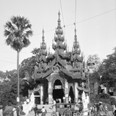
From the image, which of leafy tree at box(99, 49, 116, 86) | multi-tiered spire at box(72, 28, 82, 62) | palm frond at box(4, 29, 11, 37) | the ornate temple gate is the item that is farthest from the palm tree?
leafy tree at box(99, 49, 116, 86)

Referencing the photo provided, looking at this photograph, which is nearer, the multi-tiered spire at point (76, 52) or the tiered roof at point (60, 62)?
the tiered roof at point (60, 62)

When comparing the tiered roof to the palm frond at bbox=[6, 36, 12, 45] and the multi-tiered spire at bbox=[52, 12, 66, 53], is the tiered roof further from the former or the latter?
the palm frond at bbox=[6, 36, 12, 45]

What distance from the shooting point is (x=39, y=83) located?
1957 inches

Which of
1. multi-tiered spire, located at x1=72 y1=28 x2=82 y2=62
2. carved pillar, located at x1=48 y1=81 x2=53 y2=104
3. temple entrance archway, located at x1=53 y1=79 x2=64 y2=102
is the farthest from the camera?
multi-tiered spire, located at x1=72 y1=28 x2=82 y2=62

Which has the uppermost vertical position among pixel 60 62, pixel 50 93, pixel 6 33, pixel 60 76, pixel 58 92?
pixel 6 33

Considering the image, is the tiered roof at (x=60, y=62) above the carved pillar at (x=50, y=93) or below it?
above

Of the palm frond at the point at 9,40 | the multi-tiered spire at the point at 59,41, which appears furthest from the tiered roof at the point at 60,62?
the palm frond at the point at 9,40

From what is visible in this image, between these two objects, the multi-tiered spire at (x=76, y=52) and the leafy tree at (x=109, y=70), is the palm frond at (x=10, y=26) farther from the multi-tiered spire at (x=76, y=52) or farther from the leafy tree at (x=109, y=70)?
the leafy tree at (x=109, y=70)

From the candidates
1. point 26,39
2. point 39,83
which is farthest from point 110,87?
point 26,39

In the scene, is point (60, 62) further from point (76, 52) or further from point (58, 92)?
point (76, 52)

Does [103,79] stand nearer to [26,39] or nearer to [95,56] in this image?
[95,56]

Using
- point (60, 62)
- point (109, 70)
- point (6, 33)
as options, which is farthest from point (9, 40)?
point (109, 70)

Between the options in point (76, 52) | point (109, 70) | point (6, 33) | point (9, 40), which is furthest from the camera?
point (109, 70)

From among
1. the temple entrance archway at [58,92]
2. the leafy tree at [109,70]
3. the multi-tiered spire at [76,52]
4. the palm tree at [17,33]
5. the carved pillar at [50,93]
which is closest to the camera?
the palm tree at [17,33]
